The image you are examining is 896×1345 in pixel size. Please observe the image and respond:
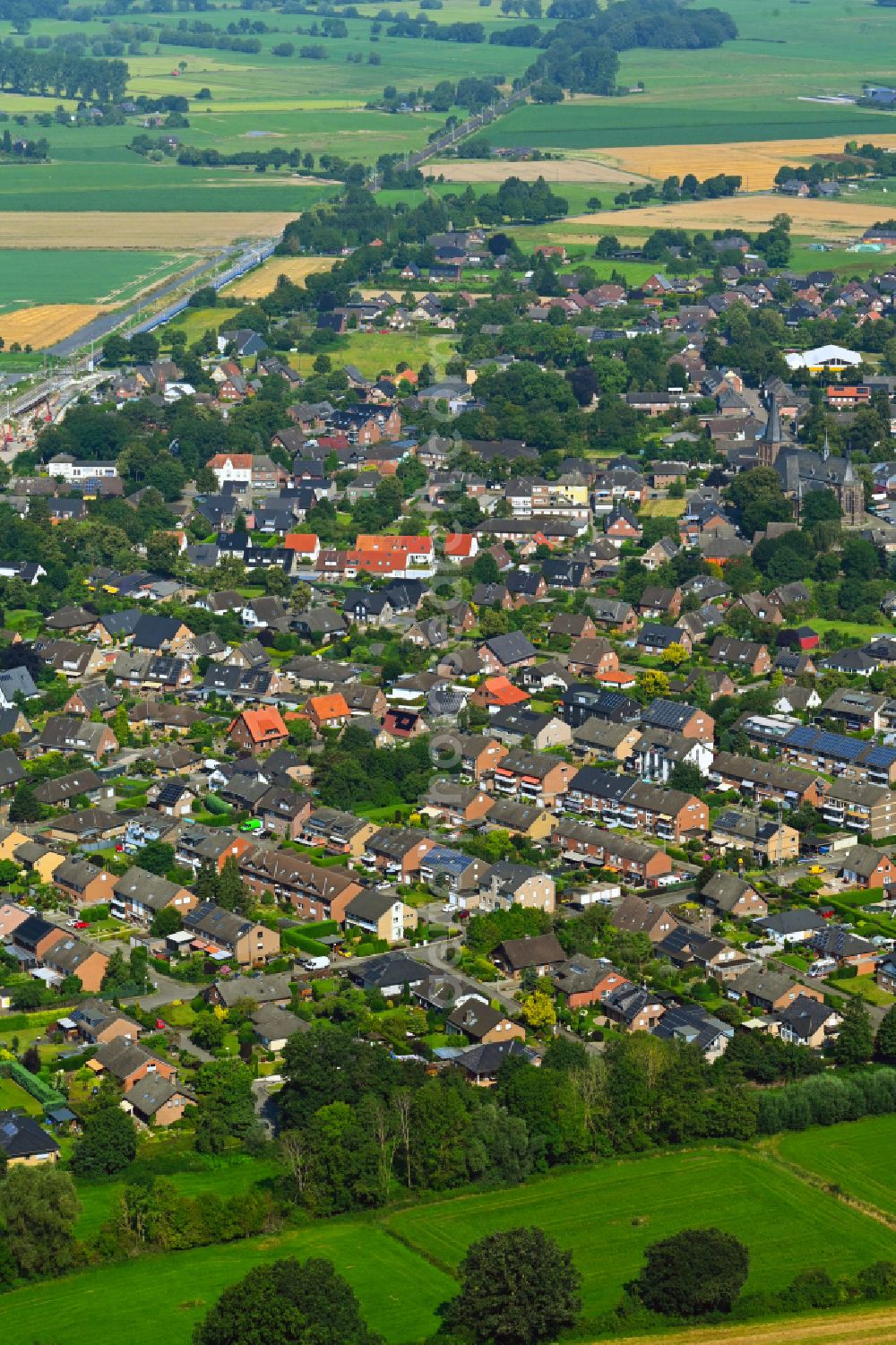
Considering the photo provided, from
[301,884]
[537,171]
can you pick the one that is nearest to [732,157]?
[537,171]

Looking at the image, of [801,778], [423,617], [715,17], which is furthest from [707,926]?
[715,17]

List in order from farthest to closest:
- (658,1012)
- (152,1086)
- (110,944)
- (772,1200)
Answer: (110,944), (658,1012), (152,1086), (772,1200)

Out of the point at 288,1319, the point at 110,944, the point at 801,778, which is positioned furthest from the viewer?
the point at 801,778

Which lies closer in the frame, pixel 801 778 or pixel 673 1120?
pixel 673 1120

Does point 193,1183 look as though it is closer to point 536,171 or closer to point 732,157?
point 536,171

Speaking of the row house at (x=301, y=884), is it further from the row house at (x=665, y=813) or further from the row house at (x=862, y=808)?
the row house at (x=862, y=808)

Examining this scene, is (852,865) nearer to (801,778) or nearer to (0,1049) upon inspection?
(801,778)

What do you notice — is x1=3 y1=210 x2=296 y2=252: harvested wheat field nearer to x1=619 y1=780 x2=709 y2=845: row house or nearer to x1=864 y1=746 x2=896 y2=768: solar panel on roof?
x1=864 y1=746 x2=896 y2=768: solar panel on roof
